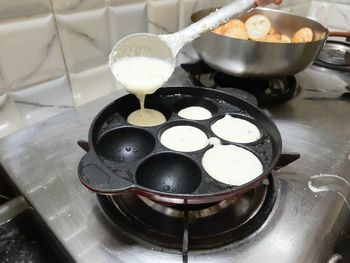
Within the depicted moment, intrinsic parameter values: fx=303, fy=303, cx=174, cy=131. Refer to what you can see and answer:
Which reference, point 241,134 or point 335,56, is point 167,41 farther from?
point 335,56

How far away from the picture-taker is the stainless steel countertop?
0.49 metres

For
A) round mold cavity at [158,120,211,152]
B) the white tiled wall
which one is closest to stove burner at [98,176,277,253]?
round mold cavity at [158,120,211,152]

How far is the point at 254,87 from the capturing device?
0.93 metres

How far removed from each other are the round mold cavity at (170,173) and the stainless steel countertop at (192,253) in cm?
11

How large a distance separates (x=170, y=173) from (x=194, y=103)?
0.78 ft

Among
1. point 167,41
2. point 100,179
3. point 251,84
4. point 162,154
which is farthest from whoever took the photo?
point 251,84

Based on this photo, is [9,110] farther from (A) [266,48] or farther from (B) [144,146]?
(A) [266,48]

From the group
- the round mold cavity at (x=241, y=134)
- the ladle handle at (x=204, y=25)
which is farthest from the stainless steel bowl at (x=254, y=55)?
the round mold cavity at (x=241, y=134)

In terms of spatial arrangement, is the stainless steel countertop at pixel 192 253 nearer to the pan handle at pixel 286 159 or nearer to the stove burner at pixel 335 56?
the pan handle at pixel 286 159

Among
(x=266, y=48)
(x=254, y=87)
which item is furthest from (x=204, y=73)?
(x=266, y=48)

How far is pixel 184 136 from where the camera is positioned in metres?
0.64

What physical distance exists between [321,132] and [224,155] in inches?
14.1

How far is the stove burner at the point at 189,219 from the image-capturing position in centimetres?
50

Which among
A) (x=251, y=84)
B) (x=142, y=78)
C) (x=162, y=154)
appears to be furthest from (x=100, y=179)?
(x=251, y=84)
